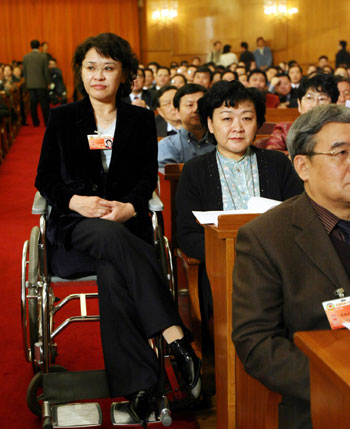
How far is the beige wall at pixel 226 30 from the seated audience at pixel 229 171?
48.3ft

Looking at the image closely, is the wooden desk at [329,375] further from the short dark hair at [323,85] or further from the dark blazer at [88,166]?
the short dark hair at [323,85]

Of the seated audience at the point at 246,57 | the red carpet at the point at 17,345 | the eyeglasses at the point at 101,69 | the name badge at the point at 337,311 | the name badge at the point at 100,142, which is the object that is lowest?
the red carpet at the point at 17,345

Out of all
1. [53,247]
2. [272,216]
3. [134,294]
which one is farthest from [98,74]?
[272,216]

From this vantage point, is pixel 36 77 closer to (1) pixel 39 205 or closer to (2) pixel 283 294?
(1) pixel 39 205

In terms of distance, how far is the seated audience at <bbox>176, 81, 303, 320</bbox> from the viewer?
2.55m

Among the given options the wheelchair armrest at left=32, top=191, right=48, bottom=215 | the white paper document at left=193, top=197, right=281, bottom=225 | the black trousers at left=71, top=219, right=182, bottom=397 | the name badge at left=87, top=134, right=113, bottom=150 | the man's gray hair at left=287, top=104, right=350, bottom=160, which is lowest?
the black trousers at left=71, top=219, right=182, bottom=397

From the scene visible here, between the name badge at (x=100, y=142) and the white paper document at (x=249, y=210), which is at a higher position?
the name badge at (x=100, y=142)

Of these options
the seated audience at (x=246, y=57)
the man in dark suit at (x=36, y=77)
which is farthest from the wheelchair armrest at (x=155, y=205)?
the seated audience at (x=246, y=57)

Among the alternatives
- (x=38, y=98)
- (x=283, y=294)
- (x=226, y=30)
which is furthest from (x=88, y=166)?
(x=226, y=30)

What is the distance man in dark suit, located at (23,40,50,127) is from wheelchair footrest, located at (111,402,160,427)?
10.7 metres

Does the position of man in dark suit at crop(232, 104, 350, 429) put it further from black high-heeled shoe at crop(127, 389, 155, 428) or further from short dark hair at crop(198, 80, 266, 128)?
short dark hair at crop(198, 80, 266, 128)

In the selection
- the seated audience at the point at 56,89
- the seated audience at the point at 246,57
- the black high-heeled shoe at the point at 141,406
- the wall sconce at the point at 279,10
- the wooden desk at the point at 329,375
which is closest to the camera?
the wooden desk at the point at 329,375

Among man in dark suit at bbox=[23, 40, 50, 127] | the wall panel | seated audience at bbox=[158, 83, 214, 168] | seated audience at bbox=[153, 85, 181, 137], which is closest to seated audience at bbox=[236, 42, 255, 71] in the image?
the wall panel

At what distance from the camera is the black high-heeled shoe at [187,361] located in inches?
86.4
